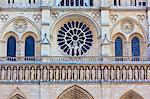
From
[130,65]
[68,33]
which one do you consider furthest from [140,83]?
[68,33]

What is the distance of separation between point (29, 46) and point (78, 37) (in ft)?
10.5

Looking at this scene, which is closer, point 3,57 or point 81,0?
point 3,57

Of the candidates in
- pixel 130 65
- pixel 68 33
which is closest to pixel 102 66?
pixel 130 65

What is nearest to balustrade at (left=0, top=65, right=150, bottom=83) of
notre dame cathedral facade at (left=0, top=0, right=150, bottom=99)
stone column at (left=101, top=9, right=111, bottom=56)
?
notre dame cathedral facade at (left=0, top=0, right=150, bottom=99)

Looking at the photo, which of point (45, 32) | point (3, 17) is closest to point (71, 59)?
point (45, 32)

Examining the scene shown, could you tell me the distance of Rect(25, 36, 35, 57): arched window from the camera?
31.9 m

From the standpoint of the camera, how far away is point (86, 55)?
31.8 metres

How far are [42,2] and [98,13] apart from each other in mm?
3637

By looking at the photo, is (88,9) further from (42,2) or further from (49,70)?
(49,70)

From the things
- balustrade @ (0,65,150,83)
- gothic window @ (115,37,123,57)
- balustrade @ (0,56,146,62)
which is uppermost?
gothic window @ (115,37,123,57)

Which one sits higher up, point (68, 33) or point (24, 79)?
point (68, 33)

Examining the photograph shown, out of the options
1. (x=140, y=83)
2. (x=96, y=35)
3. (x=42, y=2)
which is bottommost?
(x=140, y=83)

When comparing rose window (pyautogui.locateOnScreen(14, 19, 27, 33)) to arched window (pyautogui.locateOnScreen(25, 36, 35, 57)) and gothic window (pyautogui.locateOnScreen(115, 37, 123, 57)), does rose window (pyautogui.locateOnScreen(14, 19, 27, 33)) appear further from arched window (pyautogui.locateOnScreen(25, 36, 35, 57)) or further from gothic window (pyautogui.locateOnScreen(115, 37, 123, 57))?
gothic window (pyautogui.locateOnScreen(115, 37, 123, 57))

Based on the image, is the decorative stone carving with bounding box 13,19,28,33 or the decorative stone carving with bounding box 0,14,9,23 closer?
the decorative stone carving with bounding box 0,14,9,23
